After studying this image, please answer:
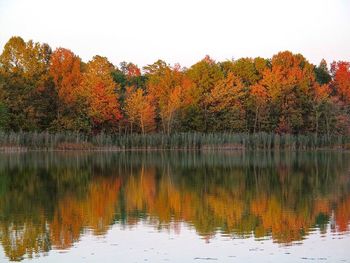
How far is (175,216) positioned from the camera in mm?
16359

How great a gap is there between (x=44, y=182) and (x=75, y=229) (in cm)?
1093

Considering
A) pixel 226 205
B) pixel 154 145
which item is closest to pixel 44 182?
pixel 226 205

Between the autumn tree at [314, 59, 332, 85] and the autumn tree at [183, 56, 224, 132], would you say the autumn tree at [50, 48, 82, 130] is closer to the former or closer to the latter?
the autumn tree at [183, 56, 224, 132]

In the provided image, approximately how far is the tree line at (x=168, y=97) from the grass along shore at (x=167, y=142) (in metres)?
2.99

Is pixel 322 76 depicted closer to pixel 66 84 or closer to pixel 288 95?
pixel 288 95

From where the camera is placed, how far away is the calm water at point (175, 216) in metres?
12.1

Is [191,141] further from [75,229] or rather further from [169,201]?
[75,229]

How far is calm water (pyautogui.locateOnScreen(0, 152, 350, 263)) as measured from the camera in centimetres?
1206

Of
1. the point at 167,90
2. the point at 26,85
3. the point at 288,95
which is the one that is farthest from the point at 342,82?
the point at 26,85

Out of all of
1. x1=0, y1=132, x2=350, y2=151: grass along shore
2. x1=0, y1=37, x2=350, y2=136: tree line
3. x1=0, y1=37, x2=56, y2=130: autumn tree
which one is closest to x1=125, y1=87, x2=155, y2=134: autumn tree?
x1=0, y1=37, x2=350, y2=136: tree line

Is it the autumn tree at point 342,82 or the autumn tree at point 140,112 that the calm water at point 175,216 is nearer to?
the autumn tree at point 140,112

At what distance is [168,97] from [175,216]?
4423cm

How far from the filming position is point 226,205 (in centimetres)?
1825

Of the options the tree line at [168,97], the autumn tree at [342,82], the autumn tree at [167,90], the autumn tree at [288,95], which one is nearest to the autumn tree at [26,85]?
the tree line at [168,97]
